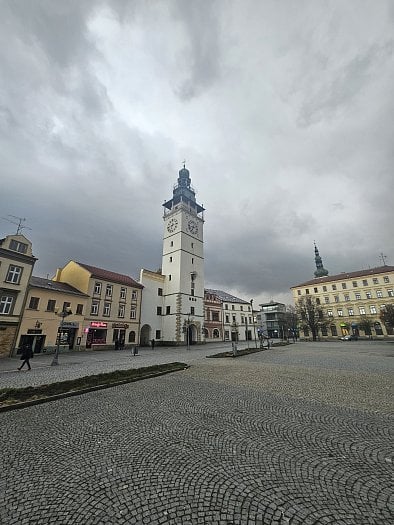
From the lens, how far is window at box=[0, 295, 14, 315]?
2452cm

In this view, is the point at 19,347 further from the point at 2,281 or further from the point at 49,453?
the point at 49,453

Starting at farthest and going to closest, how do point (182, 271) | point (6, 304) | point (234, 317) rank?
point (234, 317) < point (182, 271) < point (6, 304)

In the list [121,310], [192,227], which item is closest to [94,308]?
[121,310]

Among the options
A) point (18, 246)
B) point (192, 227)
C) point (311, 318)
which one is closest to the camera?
point (18, 246)

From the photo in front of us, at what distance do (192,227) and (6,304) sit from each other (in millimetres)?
36564

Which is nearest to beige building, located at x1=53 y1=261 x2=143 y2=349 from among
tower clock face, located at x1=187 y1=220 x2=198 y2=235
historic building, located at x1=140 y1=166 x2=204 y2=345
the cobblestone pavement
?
historic building, located at x1=140 y1=166 x2=204 y2=345

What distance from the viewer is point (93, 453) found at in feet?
14.2

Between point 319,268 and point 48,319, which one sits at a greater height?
point 319,268

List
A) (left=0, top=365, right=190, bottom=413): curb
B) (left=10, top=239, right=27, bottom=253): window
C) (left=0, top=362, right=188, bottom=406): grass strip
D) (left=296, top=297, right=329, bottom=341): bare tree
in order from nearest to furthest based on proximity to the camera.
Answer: (left=0, top=365, right=190, bottom=413): curb
(left=0, top=362, right=188, bottom=406): grass strip
(left=10, top=239, right=27, bottom=253): window
(left=296, top=297, right=329, bottom=341): bare tree

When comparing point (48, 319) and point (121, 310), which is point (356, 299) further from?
point (48, 319)

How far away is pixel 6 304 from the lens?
980 inches

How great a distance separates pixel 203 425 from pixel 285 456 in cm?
205

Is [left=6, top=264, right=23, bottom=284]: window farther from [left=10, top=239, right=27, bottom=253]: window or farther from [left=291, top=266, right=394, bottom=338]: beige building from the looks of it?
[left=291, top=266, right=394, bottom=338]: beige building

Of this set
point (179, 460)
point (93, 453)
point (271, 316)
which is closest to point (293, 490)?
point (179, 460)
